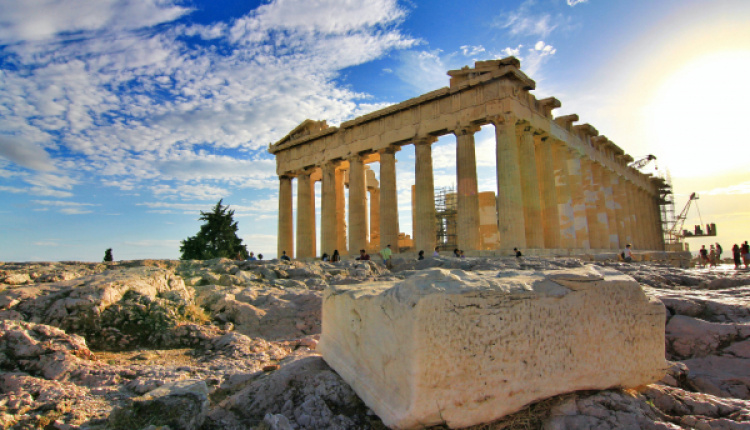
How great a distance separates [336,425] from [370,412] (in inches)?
10.7

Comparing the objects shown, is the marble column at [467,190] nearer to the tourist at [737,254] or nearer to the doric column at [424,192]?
the doric column at [424,192]

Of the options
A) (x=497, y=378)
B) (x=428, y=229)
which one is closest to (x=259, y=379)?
(x=497, y=378)

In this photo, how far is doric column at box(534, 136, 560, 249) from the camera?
20.4 m

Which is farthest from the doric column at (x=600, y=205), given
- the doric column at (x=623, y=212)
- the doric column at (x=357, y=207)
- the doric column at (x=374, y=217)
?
the doric column at (x=374, y=217)

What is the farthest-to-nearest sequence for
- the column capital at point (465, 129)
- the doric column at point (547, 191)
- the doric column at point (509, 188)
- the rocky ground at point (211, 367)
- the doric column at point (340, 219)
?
the doric column at point (340, 219) < the doric column at point (547, 191) < the column capital at point (465, 129) < the doric column at point (509, 188) < the rocky ground at point (211, 367)

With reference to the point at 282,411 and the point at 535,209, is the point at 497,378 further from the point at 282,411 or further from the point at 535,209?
the point at 535,209

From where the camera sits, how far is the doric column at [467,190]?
19.2 metres

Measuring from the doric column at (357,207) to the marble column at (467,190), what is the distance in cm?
624

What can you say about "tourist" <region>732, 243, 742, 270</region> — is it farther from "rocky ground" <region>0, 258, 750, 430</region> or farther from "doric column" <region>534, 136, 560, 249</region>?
"rocky ground" <region>0, 258, 750, 430</region>

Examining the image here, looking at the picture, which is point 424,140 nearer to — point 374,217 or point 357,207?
point 357,207

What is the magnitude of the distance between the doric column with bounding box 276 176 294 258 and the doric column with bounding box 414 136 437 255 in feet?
34.5

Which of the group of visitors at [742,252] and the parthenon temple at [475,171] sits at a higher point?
the parthenon temple at [475,171]

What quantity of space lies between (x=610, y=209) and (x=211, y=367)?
89.4 ft

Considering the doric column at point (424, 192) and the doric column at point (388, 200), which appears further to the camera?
the doric column at point (388, 200)
